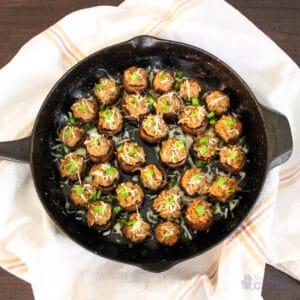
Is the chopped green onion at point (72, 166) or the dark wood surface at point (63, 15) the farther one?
the dark wood surface at point (63, 15)

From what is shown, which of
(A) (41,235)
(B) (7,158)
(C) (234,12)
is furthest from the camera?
(C) (234,12)

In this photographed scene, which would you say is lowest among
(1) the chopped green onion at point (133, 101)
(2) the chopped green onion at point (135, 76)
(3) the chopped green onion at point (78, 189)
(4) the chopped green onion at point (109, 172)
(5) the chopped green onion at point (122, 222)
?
(5) the chopped green onion at point (122, 222)

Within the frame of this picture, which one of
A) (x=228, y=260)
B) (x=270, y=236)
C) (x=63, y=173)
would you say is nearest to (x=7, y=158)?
(x=63, y=173)

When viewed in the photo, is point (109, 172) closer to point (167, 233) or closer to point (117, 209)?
point (117, 209)

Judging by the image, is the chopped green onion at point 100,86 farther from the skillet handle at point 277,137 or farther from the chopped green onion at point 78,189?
the skillet handle at point 277,137

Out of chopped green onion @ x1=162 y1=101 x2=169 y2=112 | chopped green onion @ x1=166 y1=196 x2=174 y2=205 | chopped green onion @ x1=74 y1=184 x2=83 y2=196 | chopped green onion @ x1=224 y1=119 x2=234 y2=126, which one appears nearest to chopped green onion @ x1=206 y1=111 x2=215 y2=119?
chopped green onion @ x1=224 y1=119 x2=234 y2=126

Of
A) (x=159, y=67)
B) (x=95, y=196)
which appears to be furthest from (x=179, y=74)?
(x=95, y=196)

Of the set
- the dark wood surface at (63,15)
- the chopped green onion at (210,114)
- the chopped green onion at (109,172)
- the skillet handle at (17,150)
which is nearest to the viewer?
the skillet handle at (17,150)

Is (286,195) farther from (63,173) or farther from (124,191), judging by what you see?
(63,173)

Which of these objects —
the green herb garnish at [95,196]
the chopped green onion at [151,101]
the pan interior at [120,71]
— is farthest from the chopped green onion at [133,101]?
the green herb garnish at [95,196]
